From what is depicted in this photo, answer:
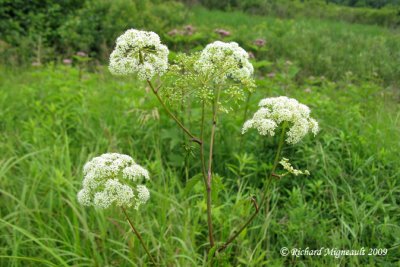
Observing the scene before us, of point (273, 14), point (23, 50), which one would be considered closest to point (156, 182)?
point (23, 50)

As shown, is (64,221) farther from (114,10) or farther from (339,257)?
(114,10)

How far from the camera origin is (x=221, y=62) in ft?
6.57

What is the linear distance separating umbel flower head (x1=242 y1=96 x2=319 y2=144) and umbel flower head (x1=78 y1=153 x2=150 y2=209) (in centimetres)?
60

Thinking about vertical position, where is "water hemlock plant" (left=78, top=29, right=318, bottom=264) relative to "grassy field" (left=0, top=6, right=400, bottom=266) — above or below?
above

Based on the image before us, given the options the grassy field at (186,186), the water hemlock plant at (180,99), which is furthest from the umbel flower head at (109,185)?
the grassy field at (186,186)

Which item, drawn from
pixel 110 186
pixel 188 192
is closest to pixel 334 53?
pixel 188 192

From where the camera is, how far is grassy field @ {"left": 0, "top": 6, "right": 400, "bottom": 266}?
286 cm

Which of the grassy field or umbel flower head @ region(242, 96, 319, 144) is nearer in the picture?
umbel flower head @ region(242, 96, 319, 144)

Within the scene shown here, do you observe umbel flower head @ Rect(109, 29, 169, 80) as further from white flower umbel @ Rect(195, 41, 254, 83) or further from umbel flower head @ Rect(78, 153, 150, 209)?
umbel flower head @ Rect(78, 153, 150, 209)

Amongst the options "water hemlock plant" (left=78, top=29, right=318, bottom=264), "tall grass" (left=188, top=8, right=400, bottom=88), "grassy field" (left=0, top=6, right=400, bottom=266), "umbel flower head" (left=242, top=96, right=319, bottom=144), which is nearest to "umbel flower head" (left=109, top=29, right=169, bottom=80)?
"water hemlock plant" (left=78, top=29, right=318, bottom=264)

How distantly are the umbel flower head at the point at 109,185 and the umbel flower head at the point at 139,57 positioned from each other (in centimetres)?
43

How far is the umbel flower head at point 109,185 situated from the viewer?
176 centimetres

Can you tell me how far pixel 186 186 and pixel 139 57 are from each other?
671 mm

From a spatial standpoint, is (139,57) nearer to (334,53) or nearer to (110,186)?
(110,186)
